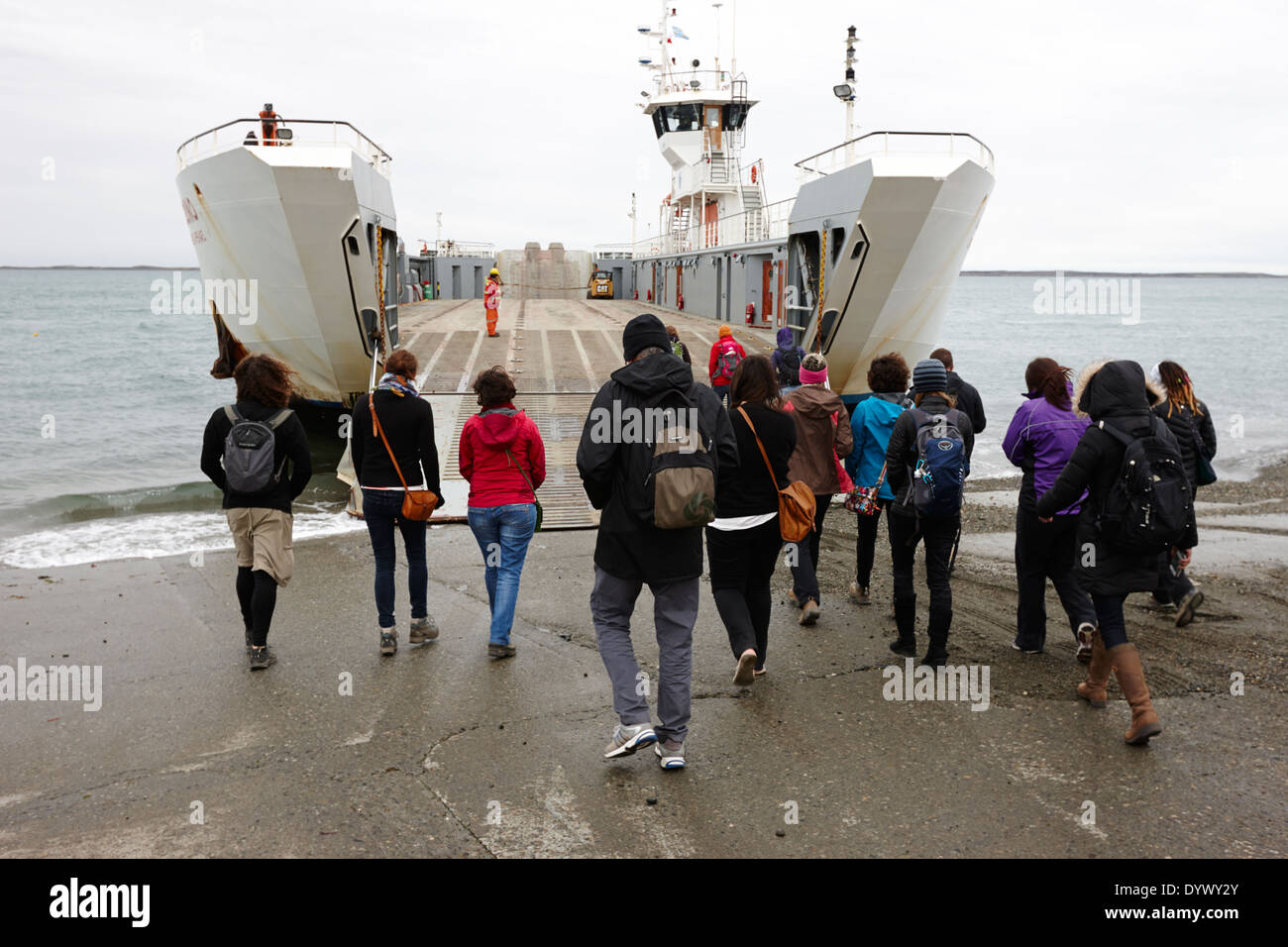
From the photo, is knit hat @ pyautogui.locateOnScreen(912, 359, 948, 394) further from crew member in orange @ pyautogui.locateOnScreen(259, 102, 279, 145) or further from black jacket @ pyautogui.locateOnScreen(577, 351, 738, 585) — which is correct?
crew member in orange @ pyautogui.locateOnScreen(259, 102, 279, 145)

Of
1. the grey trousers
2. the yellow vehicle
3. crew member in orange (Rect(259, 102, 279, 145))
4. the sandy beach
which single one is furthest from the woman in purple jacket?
the yellow vehicle

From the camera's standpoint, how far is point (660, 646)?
433cm

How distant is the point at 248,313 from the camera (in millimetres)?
15102

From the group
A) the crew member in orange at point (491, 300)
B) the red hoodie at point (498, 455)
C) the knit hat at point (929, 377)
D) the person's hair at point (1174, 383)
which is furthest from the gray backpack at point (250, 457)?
the crew member in orange at point (491, 300)

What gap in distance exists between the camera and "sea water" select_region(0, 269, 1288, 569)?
11648 millimetres

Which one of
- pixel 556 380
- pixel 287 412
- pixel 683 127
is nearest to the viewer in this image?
pixel 287 412

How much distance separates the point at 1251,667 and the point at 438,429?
8888mm

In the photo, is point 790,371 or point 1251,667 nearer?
point 1251,667

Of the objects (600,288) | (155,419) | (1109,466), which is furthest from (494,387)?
(600,288)

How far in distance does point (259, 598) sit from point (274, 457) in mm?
859

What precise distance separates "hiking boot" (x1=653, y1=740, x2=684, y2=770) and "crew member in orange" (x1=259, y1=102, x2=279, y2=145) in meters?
11.7

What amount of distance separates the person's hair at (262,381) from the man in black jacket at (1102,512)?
431 cm
